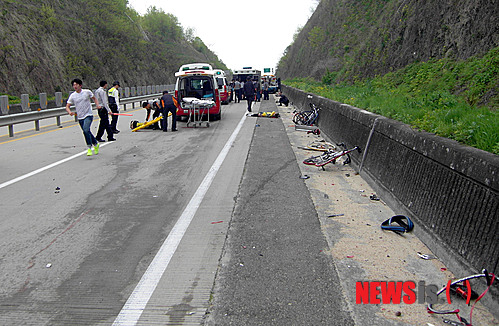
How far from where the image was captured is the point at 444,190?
503 cm

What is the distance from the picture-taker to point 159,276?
14.8 feet

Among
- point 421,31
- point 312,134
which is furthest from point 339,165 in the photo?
point 421,31

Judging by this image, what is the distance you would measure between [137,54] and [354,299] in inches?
2720

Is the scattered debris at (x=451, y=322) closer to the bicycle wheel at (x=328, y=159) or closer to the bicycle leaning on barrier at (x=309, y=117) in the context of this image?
the bicycle wheel at (x=328, y=159)

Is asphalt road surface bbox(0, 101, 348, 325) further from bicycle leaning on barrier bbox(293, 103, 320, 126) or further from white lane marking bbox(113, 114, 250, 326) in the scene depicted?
bicycle leaning on barrier bbox(293, 103, 320, 126)

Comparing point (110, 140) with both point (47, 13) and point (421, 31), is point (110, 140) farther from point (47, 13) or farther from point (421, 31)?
point (47, 13)

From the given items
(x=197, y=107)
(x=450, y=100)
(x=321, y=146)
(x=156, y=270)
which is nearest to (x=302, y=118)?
(x=197, y=107)

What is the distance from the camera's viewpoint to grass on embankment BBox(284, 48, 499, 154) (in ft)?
18.7

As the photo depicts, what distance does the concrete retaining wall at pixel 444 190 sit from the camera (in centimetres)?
411

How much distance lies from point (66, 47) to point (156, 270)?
4348cm

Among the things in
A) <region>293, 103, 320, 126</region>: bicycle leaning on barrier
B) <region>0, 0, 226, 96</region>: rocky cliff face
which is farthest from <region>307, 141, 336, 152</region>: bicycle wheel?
<region>0, 0, 226, 96</region>: rocky cliff face

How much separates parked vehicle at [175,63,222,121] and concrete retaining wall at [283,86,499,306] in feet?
42.2

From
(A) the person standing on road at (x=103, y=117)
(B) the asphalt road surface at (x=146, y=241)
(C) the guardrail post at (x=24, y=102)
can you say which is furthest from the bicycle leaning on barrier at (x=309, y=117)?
(C) the guardrail post at (x=24, y=102)

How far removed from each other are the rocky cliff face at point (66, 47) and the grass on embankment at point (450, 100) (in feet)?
84.8
